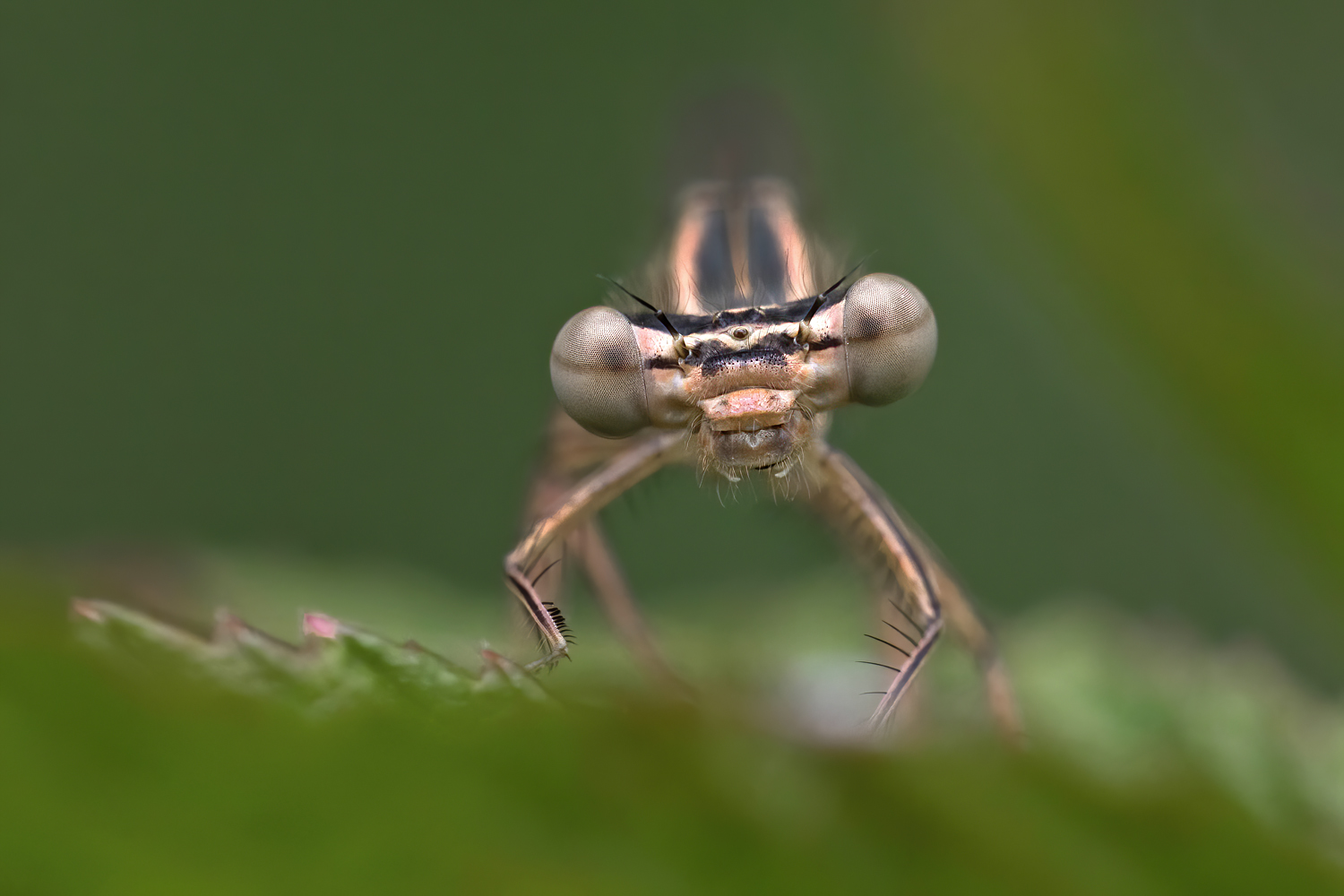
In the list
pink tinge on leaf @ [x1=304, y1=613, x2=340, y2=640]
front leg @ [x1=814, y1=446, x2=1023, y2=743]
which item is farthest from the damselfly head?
pink tinge on leaf @ [x1=304, y1=613, x2=340, y2=640]

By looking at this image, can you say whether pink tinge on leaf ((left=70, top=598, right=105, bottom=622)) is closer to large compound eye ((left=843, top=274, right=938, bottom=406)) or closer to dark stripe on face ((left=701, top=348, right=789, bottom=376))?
dark stripe on face ((left=701, top=348, right=789, bottom=376))

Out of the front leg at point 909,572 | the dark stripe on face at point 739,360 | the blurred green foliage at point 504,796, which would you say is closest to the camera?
the blurred green foliage at point 504,796

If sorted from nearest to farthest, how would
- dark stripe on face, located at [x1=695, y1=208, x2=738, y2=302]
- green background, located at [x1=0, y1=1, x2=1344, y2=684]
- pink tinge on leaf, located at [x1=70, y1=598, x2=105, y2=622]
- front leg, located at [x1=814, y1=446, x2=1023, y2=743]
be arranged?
pink tinge on leaf, located at [x1=70, y1=598, x2=105, y2=622], front leg, located at [x1=814, y1=446, x2=1023, y2=743], dark stripe on face, located at [x1=695, y1=208, x2=738, y2=302], green background, located at [x1=0, y1=1, x2=1344, y2=684]

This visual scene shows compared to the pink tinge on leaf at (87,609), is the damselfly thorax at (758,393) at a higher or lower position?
higher

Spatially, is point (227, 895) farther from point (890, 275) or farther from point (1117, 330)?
point (890, 275)

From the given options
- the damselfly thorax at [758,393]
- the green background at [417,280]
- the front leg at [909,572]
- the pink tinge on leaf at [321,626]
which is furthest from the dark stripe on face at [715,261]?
the pink tinge on leaf at [321,626]

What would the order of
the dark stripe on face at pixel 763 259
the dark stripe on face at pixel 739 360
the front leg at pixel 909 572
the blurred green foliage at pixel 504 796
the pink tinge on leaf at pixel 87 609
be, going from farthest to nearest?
the dark stripe on face at pixel 763 259 → the front leg at pixel 909 572 → the dark stripe on face at pixel 739 360 → the pink tinge on leaf at pixel 87 609 → the blurred green foliage at pixel 504 796

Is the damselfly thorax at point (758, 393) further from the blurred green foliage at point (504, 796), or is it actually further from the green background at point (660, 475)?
the blurred green foliage at point (504, 796)
